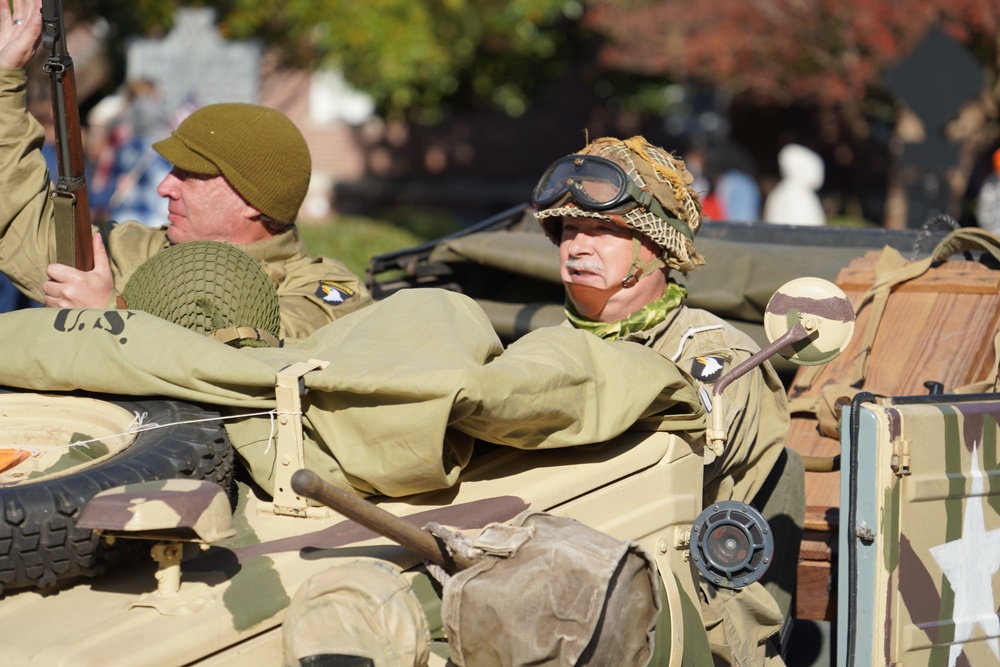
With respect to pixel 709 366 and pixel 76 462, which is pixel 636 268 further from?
pixel 76 462

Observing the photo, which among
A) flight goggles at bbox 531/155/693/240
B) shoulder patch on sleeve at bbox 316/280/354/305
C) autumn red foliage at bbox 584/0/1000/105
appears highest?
autumn red foliage at bbox 584/0/1000/105

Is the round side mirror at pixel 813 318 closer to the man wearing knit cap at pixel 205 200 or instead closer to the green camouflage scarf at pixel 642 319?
the green camouflage scarf at pixel 642 319

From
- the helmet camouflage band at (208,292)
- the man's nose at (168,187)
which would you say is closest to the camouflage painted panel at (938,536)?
the helmet camouflage band at (208,292)

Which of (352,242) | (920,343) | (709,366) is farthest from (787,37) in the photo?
(709,366)

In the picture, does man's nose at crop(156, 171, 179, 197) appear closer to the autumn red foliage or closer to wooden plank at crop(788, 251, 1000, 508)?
wooden plank at crop(788, 251, 1000, 508)

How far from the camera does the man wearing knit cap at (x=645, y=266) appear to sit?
3.84 m

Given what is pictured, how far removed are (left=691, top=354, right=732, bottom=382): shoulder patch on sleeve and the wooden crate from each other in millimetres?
784

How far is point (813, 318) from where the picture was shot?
315 cm

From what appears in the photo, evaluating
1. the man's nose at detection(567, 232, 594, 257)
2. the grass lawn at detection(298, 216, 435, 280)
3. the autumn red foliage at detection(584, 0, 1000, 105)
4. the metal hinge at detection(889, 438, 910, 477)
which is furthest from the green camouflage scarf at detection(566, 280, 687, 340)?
the autumn red foliage at detection(584, 0, 1000, 105)

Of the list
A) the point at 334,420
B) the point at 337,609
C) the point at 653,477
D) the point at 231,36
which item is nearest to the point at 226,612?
the point at 337,609

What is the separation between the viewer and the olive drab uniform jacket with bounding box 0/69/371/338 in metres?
4.09

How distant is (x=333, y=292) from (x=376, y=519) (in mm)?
2008

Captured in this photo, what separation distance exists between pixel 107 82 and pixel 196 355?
8.92 meters

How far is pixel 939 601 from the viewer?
3.43 meters
